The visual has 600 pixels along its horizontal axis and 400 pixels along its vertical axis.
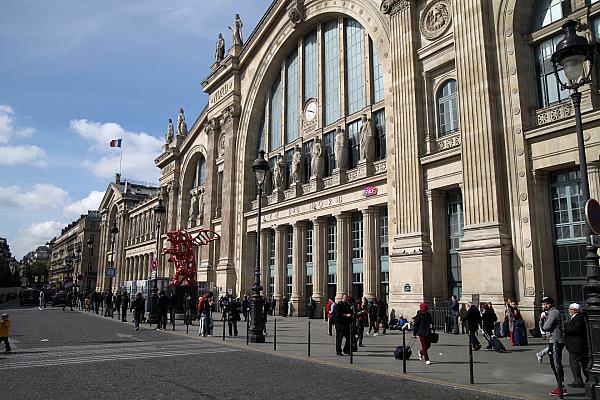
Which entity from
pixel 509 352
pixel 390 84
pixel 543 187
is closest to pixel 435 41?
pixel 390 84

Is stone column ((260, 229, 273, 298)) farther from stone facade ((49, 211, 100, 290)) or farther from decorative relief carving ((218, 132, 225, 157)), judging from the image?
stone facade ((49, 211, 100, 290))

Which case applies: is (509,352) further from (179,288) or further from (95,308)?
(95,308)

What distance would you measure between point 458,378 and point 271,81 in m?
34.1

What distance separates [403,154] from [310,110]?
13.0m

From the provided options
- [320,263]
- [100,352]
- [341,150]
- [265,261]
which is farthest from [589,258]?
[265,261]

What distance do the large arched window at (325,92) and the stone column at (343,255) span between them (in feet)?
12.3

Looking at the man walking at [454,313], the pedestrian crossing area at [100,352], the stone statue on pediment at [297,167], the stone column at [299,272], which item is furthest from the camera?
the stone statue on pediment at [297,167]

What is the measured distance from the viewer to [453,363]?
12102 mm

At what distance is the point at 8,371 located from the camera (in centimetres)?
1125

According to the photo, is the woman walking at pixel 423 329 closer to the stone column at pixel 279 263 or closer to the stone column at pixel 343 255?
the stone column at pixel 343 255

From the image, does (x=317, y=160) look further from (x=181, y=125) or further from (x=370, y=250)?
(x=181, y=125)

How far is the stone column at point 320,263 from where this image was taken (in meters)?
30.7

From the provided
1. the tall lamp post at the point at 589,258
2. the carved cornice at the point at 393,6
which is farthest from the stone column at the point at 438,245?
the tall lamp post at the point at 589,258

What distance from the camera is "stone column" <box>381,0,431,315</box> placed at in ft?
72.5
